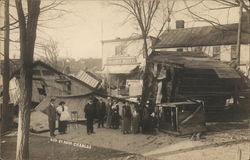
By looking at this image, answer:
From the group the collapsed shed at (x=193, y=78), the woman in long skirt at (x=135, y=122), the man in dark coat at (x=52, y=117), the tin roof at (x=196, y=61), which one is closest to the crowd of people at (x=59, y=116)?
the man in dark coat at (x=52, y=117)

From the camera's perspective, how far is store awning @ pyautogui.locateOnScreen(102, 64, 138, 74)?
104ft

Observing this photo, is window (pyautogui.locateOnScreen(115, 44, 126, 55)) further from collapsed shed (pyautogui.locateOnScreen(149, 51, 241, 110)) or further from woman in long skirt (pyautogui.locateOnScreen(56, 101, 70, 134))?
woman in long skirt (pyautogui.locateOnScreen(56, 101, 70, 134))

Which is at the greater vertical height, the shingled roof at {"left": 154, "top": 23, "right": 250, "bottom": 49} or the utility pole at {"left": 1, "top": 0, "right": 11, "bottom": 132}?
the shingled roof at {"left": 154, "top": 23, "right": 250, "bottom": 49}

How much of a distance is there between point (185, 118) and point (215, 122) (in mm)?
4238

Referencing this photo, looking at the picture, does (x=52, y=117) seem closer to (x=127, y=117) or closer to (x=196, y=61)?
(x=127, y=117)

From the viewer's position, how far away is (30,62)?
27.5ft

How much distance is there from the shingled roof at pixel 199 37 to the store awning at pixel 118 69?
4.84 meters

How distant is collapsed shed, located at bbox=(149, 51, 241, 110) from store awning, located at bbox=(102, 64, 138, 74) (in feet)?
41.6

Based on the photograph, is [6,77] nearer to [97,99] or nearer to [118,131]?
[97,99]

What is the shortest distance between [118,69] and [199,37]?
395 inches

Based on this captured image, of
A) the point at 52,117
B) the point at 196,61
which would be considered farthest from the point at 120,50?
the point at 52,117

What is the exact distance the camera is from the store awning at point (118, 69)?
31797 millimetres

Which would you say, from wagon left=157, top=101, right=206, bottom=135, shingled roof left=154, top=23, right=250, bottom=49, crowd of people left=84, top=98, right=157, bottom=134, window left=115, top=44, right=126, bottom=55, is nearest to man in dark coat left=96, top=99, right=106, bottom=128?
crowd of people left=84, top=98, right=157, bottom=134

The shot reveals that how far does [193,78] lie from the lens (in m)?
17.5
